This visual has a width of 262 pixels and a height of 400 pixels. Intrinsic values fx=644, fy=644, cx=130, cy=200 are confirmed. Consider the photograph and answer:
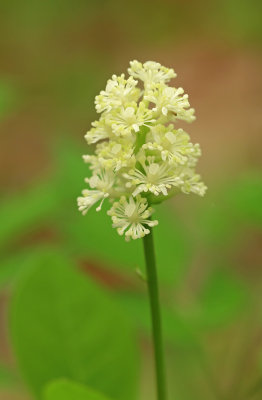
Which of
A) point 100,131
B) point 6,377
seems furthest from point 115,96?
point 6,377

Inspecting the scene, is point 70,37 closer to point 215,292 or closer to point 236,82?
point 236,82

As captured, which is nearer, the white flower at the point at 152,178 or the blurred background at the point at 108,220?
the white flower at the point at 152,178

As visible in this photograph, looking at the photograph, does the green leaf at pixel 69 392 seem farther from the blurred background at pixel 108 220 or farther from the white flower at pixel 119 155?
the white flower at pixel 119 155


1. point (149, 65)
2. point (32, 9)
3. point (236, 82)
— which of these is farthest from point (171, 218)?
point (32, 9)

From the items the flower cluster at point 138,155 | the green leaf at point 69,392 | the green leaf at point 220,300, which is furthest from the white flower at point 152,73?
the green leaf at point 220,300

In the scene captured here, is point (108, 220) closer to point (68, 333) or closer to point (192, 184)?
point (68, 333)

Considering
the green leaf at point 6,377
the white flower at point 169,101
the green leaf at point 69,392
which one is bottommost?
the green leaf at point 6,377
